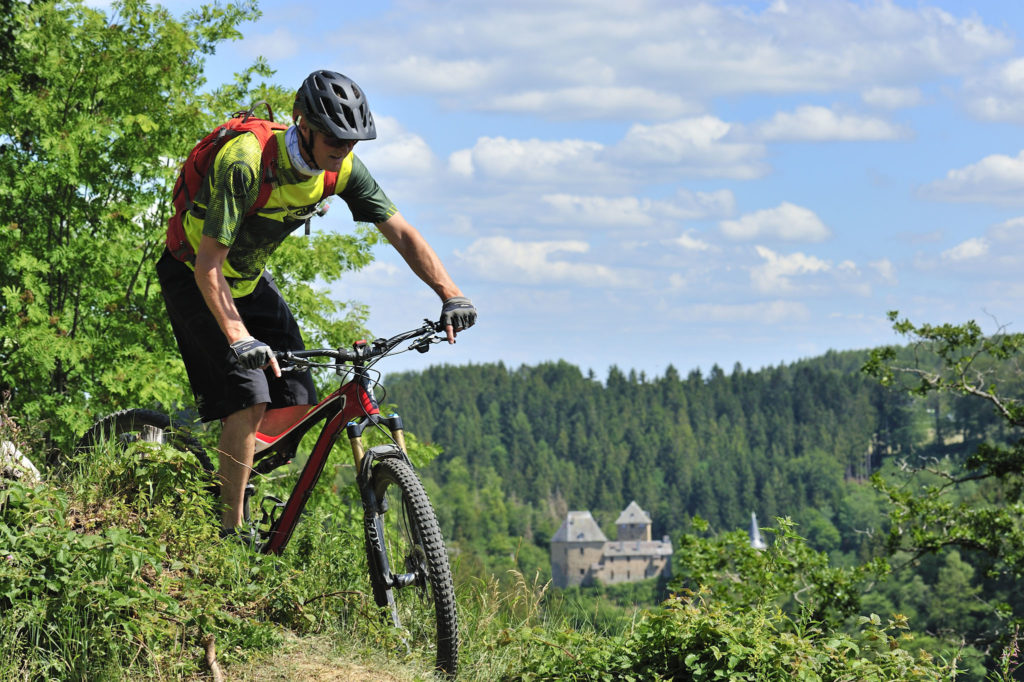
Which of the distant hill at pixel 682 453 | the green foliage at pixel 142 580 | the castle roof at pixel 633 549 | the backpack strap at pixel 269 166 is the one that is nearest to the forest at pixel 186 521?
the green foliage at pixel 142 580

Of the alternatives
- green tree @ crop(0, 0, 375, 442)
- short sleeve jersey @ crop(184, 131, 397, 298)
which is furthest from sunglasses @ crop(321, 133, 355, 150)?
green tree @ crop(0, 0, 375, 442)

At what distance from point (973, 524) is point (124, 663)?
15.2 m

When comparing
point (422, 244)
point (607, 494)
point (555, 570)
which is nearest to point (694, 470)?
point (607, 494)

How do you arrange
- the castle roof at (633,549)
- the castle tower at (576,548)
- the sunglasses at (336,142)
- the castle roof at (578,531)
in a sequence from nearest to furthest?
the sunglasses at (336,142) < the castle tower at (576,548) < the castle roof at (578,531) < the castle roof at (633,549)

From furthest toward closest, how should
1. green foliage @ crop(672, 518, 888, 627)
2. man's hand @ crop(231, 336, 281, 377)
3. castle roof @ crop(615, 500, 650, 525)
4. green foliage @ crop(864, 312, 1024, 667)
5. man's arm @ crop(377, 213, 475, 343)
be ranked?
1. castle roof @ crop(615, 500, 650, 525)
2. green foliage @ crop(864, 312, 1024, 667)
3. green foliage @ crop(672, 518, 888, 627)
4. man's arm @ crop(377, 213, 475, 343)
5. man's hand @ crop(231, 336, 281, 377)

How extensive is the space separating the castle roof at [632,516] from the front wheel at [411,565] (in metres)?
167

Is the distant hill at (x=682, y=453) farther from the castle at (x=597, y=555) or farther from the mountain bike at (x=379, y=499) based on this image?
the mountain bike at (x=379, y=499)

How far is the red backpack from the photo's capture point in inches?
172

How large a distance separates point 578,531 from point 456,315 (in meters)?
158

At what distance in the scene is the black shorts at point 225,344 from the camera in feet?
15.3

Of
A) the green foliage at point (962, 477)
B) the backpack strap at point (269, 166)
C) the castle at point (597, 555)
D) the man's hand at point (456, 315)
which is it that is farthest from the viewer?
the castle at point (597, 555)

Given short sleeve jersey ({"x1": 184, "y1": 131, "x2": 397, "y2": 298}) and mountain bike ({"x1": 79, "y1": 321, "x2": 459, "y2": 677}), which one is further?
mountain bike ({"x1": 79, "y1": 321, "x2": 459, "y2": 677})

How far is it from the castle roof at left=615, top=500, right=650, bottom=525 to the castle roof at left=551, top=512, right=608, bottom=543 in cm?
904

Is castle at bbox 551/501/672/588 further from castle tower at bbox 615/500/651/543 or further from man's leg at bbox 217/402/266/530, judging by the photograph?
man's leg at bbox 217/402/266/530
